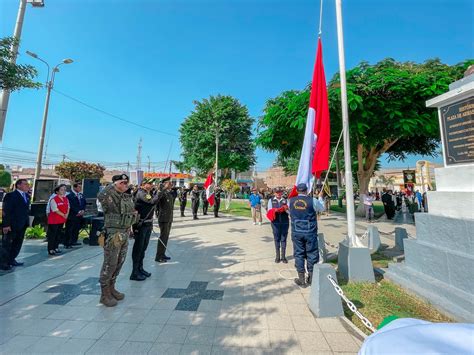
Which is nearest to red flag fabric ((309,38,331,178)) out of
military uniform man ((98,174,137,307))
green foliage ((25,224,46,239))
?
military uniform man ((98,174,137,307))

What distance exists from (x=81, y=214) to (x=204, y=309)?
5.88m

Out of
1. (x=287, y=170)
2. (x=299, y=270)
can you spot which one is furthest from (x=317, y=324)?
(x=287, y=170)

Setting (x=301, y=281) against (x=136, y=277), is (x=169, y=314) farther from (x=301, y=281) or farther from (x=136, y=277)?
(x=301, y=281)

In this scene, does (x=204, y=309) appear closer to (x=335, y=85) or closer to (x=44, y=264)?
(x=44, y=264)

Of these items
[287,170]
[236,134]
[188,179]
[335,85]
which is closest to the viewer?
[335,85]

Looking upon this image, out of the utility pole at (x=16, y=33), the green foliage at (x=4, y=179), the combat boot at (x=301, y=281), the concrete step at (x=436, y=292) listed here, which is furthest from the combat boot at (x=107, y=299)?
the green foliage at (x=4, y=179)

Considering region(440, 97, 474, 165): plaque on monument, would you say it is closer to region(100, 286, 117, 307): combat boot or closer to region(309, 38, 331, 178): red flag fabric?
region(309, 38, 331, 178): red flag fabric

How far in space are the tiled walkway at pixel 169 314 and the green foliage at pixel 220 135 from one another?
71.1ft

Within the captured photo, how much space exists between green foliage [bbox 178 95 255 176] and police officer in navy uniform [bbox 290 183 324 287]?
2267 centimetres

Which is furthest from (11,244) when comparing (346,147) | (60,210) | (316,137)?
(346,147)

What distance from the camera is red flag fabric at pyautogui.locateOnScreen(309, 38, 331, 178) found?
484cm

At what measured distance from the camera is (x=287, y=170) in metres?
44.3

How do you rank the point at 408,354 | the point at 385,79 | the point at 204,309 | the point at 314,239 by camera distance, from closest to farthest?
the point at 408,354 < the point at 204,309 < the point at 314,239 < the point at 385,79

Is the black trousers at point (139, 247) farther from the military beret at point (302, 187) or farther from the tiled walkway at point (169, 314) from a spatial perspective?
the military beret at point (302, 187)
